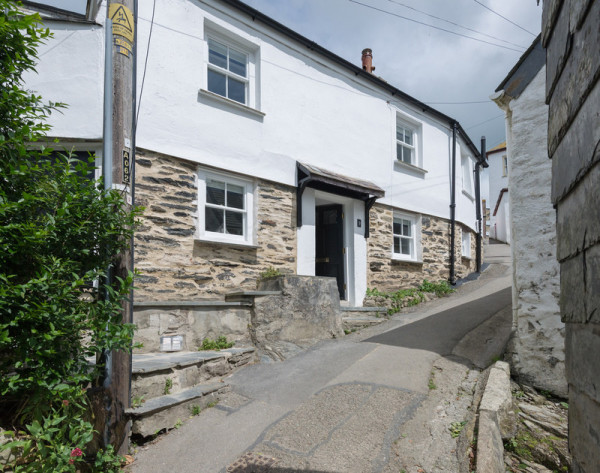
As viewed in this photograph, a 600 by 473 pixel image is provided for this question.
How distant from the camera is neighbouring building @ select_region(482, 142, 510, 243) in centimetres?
2351

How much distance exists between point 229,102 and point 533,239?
207 inches

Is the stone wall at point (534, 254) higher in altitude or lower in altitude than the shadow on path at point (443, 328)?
higher

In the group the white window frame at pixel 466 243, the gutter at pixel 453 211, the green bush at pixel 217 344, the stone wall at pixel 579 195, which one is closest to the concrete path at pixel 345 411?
the green bush at pixel 217 344

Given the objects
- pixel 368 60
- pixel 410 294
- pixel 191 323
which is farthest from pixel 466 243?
pixel 191 323

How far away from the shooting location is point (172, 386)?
4266mm

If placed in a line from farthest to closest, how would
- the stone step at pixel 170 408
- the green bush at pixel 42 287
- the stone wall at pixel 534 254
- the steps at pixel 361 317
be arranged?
the steps at pixel 361 317 → the stone wall at pixel 534 254 → the stone step at pixel 170 408 → the green bush at pixel 42 287

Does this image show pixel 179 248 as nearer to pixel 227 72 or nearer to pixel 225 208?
pixel 225 208

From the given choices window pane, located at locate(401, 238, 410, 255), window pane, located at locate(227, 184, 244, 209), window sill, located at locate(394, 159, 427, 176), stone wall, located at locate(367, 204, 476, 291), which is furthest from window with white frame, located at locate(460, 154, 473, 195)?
window pane, located at locate(227, 184, 244, 209)

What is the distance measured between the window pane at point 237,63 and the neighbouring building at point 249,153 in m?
0.02

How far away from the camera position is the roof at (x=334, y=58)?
7.43 meters

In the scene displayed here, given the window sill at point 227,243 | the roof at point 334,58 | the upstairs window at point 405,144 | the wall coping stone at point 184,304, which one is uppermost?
the roof at point 334,58

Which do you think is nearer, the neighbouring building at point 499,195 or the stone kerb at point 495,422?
the stone kerb at point 495,422

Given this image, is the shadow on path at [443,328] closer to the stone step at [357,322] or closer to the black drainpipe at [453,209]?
the stone step at [357,322]

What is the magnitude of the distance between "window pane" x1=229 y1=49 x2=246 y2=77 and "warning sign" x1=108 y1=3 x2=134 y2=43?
4.06 m
